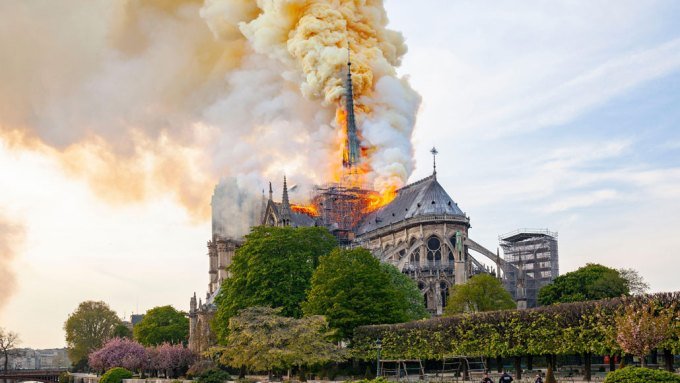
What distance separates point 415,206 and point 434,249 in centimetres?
561

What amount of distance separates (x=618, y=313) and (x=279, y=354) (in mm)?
20285

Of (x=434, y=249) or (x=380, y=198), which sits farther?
(x=380, y=198)

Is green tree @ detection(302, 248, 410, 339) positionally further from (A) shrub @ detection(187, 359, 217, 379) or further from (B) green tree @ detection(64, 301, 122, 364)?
(B) green tree @ detection(64, 301, 122, 364)

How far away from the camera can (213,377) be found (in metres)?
61.8

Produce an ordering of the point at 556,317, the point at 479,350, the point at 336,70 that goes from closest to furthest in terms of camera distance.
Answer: the point at 556,317
the point at 479,350
the point at 336,70

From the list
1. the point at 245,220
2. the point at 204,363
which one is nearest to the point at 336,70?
the point at 245,220

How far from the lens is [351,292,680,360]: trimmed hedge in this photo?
4388 centimetres

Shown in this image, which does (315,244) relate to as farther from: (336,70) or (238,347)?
(336,70)

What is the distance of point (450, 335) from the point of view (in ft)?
176

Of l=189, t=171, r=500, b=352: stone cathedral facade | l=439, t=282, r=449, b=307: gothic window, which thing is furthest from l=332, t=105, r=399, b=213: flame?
l=439, t=282, r=449, b=307: gothic window

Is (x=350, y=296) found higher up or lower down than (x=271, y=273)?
lower down

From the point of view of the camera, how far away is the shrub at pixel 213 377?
202 ft

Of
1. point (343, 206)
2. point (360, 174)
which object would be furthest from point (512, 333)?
point (360, 174)

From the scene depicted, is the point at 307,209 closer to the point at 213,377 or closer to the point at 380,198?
the point at 380,198
